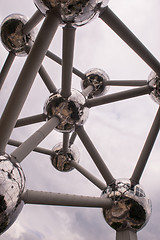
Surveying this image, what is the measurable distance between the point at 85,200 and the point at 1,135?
1620 mm

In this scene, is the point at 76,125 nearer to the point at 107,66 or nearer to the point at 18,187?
the point at 18,187

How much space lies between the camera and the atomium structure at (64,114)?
2.26 meters

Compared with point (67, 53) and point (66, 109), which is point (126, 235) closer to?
point (66, 109)

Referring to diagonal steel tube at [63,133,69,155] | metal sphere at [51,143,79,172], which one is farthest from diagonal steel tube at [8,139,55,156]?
diagonal steel tube at [63,133,69,155]

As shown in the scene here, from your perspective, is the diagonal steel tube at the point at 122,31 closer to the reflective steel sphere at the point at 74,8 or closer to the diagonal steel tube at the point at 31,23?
the reflective steel sphere at the point at 74,8

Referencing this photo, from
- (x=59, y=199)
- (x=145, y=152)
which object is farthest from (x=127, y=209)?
(x=59, y=199)

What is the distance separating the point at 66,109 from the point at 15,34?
2133mm

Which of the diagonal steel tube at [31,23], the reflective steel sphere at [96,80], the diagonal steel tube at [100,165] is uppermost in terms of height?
the reflective steel sphere at [96,80]

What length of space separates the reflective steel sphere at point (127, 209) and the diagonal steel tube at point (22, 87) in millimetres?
2195

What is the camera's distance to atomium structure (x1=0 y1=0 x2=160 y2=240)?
7.43ft

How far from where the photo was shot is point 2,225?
2164 millimetres

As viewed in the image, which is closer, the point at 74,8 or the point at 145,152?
the point at 74,8

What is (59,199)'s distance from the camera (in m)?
2.95

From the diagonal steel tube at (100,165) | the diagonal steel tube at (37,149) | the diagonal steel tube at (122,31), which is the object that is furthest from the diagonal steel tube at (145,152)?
the diagonal steel tube at (37,149)
